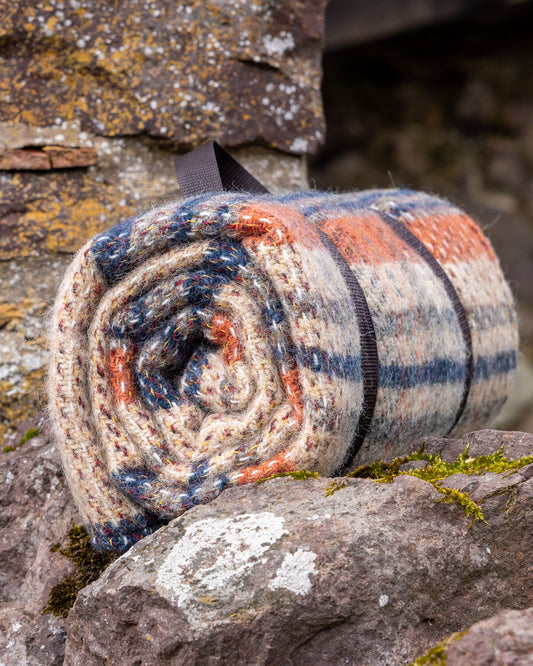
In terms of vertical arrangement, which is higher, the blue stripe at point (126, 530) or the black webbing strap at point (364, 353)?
the black webbing strap at point (364, 353)

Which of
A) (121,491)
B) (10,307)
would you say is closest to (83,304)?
(121,491)

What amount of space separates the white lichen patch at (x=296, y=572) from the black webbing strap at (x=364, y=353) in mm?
259

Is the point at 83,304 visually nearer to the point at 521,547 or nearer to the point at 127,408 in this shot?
the point at 127,408

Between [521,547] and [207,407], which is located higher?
[207,407]

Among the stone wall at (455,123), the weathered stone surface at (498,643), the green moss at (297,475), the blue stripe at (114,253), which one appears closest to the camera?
the weathered stone surface at (498,643)

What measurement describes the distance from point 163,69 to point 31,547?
1043 millimetres

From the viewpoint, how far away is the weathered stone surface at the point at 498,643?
663 millimetres

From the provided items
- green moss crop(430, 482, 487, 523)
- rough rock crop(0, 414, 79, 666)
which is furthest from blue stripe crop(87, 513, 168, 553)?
green moss crop(430, 482, 487, 523)

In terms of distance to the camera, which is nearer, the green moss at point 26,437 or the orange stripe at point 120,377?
the orange stripe at point 120,377

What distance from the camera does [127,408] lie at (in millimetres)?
1086

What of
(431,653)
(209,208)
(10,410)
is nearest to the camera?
(431,653)

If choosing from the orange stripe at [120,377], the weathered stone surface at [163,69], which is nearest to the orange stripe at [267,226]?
the orange stripe at [120,377]

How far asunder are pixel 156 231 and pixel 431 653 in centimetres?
63

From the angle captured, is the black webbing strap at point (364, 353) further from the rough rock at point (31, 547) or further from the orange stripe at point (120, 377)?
the rough rock at point (31, 547)
